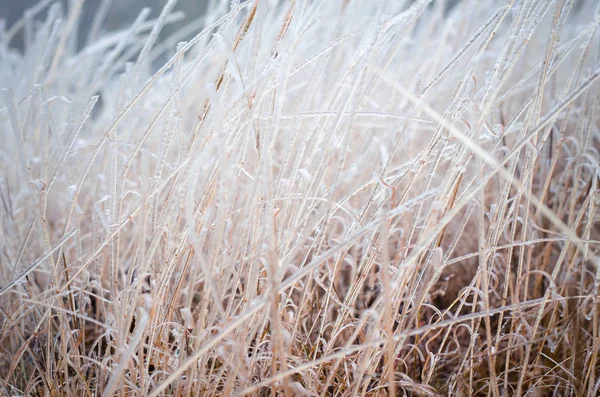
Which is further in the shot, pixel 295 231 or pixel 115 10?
pixel 115 10

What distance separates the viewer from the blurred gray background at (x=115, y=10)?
3.19 m

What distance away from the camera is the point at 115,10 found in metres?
3.28

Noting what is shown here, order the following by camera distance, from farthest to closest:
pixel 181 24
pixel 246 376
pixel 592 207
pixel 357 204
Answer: pixel 181 24 → pixel 357 204 → pixel 592 207 → pixel 246 376

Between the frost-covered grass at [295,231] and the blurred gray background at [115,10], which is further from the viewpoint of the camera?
the blurred gray background at [115,10]

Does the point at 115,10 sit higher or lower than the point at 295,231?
higher

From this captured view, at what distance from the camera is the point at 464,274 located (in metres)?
0.86

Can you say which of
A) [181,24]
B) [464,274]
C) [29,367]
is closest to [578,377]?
[464,274]

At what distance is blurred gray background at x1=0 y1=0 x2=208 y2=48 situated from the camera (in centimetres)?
319

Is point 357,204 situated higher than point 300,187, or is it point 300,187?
point 300,187

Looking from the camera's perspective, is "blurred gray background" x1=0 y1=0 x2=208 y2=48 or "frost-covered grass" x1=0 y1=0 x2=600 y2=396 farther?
"blurred gray background" x1=0 y1=0 x2=208 y2=48

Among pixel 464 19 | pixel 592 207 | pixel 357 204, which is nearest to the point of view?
pixel 592 207

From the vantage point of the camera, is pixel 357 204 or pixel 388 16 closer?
pixel 388 16

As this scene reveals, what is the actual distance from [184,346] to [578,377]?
18.3 inches

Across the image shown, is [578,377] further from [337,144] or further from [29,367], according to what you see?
[29,367]
